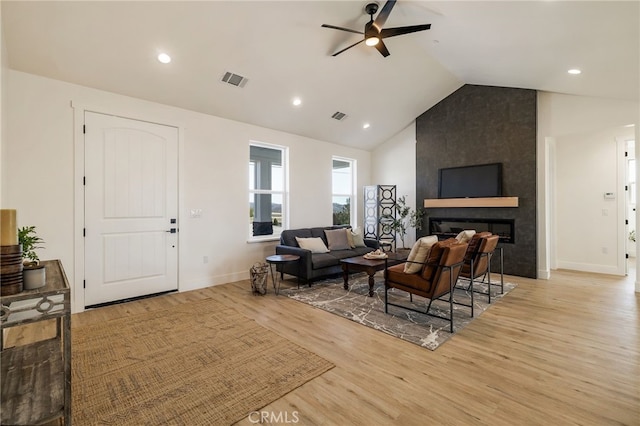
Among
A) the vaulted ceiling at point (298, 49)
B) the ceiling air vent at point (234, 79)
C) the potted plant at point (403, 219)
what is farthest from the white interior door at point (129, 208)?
the potted plant at point (403, 219)

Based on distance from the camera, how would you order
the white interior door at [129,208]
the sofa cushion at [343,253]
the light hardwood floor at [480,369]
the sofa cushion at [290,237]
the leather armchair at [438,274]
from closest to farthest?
the light hardwood floor at [480,369], the leather armchair at [438,274], the white interior door at [129,208], the sofa cushion at [343,253], the sofa cushion at [290,237]

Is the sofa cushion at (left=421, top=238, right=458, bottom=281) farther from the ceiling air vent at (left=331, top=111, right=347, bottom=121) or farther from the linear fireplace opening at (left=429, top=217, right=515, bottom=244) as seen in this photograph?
the ceiling air vent at (left=331, top=111, right=347, bottom=121)

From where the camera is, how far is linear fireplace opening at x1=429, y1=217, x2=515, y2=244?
18.1ft

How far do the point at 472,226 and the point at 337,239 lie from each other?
9.14 feet

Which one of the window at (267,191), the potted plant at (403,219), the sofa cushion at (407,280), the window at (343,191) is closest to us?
the sofa cushion at (407,280)

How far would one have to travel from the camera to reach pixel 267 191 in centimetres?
566

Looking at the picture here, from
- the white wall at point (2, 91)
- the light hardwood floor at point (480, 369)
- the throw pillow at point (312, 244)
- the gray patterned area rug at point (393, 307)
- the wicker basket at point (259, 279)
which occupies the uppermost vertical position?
the white wall at point (2, 91)

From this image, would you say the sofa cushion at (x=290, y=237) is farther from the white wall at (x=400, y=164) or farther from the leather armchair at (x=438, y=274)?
the white wall at (x=400, y=164)

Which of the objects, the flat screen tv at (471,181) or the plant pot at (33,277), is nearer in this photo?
the plant pot at (33,277)

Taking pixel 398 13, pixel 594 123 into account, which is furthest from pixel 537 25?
pixel 594 123

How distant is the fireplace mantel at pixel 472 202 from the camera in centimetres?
542

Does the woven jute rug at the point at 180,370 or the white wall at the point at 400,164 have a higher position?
the white wall at the point at 400,164

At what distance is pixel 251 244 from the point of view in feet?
17.6

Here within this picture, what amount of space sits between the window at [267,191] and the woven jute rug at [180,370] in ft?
8.09
